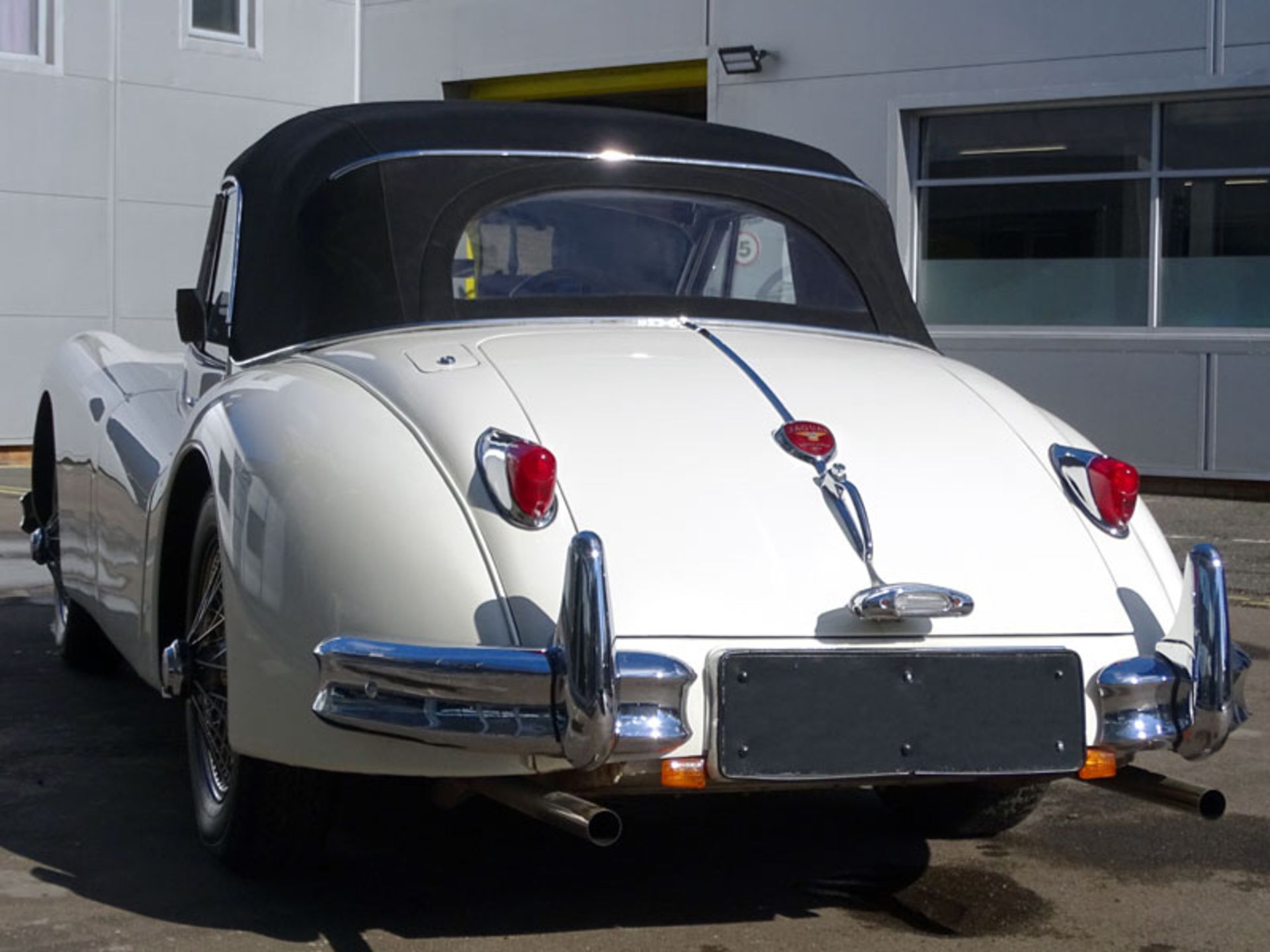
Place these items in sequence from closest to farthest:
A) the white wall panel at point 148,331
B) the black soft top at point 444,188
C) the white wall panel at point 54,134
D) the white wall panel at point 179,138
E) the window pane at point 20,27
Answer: the black soft top at point 444,188
the white wall panel at point 54,134
the window pane at point 20,27
the white wall panel at point 179,138
the white wall panel at point 148,331

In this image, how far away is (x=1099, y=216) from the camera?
47.4 ft

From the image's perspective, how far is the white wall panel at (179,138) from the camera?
57.5ft

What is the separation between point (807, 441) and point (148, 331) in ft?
48.9

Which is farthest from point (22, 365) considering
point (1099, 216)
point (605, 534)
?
point (605, 534)

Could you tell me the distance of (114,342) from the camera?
630cm

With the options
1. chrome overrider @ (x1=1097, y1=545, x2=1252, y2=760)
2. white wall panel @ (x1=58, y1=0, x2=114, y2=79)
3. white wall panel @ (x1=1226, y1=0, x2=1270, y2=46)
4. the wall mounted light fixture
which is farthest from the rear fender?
white wall panel @ (x1=58, y1=0, x2=114, y2=79)

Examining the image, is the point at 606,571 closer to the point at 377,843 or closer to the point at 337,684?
the point at 337,684

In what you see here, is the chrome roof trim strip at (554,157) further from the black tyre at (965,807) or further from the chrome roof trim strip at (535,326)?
the black tyre at (965,807)

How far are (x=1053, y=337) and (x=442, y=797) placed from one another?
1131 cm

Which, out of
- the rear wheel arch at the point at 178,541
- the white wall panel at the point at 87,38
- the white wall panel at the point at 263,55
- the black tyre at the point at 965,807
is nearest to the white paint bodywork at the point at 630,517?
the rear wheel arch at the point at 178,541

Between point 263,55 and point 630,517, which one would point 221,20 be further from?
point 630,517

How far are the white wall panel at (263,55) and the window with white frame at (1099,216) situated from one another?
640 centimetres

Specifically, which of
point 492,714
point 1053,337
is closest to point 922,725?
point 492,714

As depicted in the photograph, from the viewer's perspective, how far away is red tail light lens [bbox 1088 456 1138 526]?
3.92m
